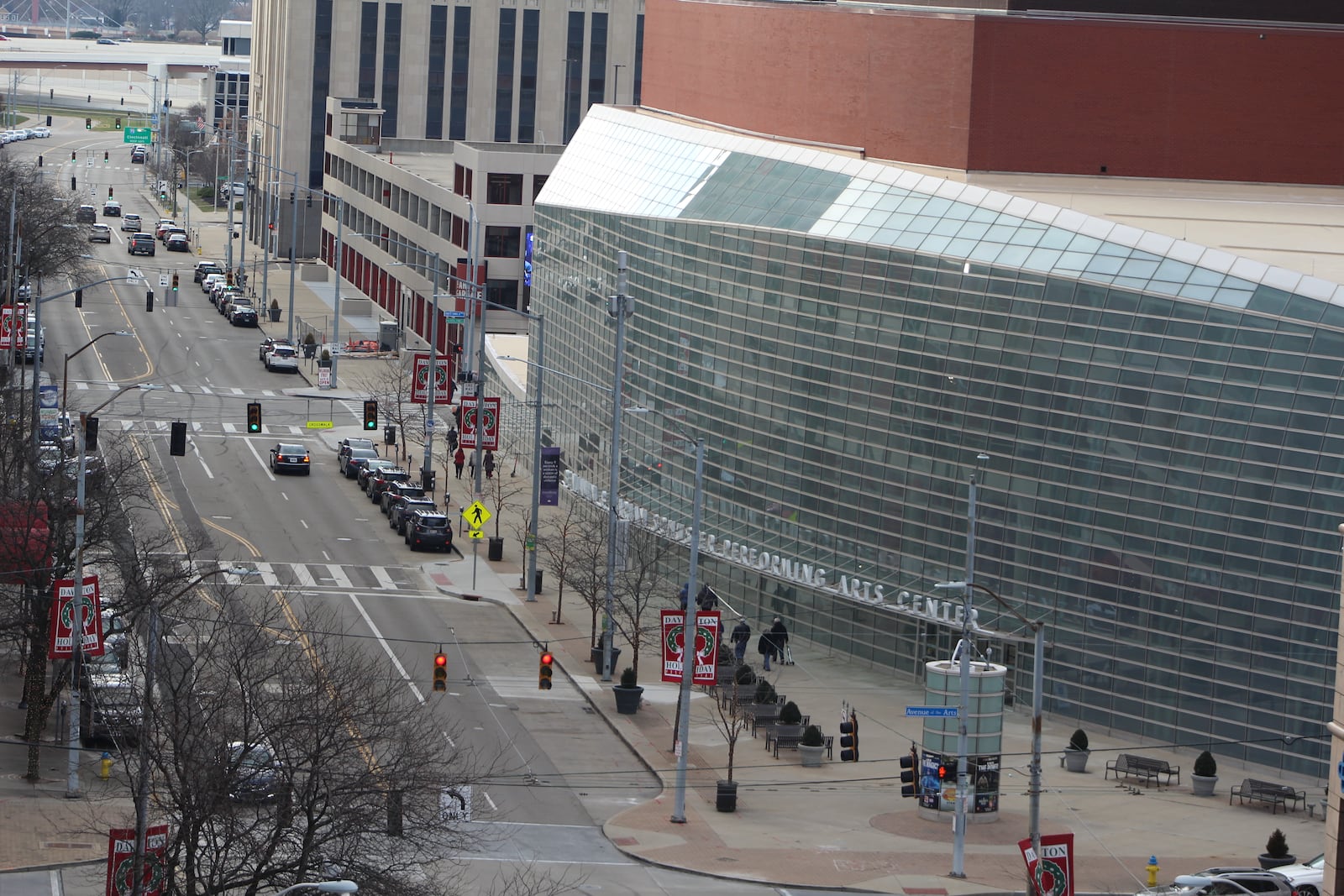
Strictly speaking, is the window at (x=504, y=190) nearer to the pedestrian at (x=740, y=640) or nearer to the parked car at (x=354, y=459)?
the parked car at (x=354, y=459)

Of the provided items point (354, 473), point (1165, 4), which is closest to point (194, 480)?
point (354, 473)

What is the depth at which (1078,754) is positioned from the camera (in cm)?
5516

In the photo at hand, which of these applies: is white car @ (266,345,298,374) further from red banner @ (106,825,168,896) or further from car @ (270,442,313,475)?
red banner @ (106,825,168,896)

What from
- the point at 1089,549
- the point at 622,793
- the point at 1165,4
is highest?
the point at 1165,4

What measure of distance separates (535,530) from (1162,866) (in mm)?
28674

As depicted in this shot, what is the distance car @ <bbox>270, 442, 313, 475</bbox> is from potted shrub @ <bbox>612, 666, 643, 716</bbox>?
33454mm

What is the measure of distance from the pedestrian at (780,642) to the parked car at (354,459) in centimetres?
2758

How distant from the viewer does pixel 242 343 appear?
4904 inches

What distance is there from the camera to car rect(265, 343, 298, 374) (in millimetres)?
114938

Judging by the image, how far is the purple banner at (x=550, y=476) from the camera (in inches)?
2817

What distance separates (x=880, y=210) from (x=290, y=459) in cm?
3317

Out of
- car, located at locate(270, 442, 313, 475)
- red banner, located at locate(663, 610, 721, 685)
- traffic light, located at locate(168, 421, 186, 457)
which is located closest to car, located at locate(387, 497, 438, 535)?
traffic light, located at locate(168, 421, 186, 457)

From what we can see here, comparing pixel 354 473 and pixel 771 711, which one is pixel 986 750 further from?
pixel 354 473

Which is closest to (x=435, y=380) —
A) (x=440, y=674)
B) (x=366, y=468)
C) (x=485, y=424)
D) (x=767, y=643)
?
(x=366, y=468)
